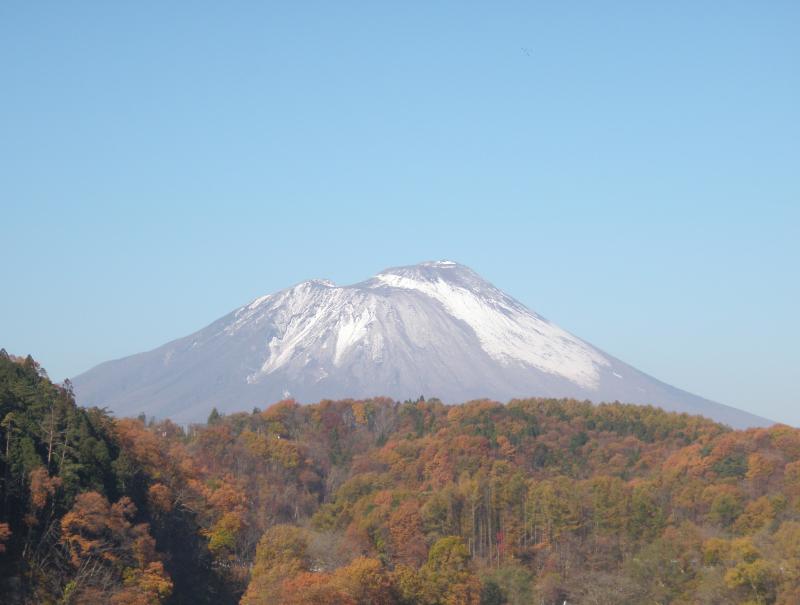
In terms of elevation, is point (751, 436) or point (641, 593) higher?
point (751, 436)

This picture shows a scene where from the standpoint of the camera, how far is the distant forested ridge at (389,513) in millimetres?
33969

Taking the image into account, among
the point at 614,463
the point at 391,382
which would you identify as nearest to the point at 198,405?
the point at 391,382

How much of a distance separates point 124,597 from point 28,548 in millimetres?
3037

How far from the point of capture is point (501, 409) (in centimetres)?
8788

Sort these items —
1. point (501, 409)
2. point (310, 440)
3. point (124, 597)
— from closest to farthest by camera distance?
A: 1. point (124, 597)
2. point (310, 440)
3. point (501, 409)

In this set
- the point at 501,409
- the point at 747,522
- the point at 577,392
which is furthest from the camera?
the point at 577,392

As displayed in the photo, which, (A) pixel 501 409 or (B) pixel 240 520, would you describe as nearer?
(B) pixel 240 520

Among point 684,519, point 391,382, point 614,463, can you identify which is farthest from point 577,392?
point 684,519

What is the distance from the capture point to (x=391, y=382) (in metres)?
191

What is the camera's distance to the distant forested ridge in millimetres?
33969

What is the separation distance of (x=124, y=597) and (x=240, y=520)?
13.4 m

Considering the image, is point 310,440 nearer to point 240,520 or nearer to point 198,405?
point 240,520

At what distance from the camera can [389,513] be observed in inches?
2047

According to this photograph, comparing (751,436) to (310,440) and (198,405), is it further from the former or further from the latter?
(198,405)
